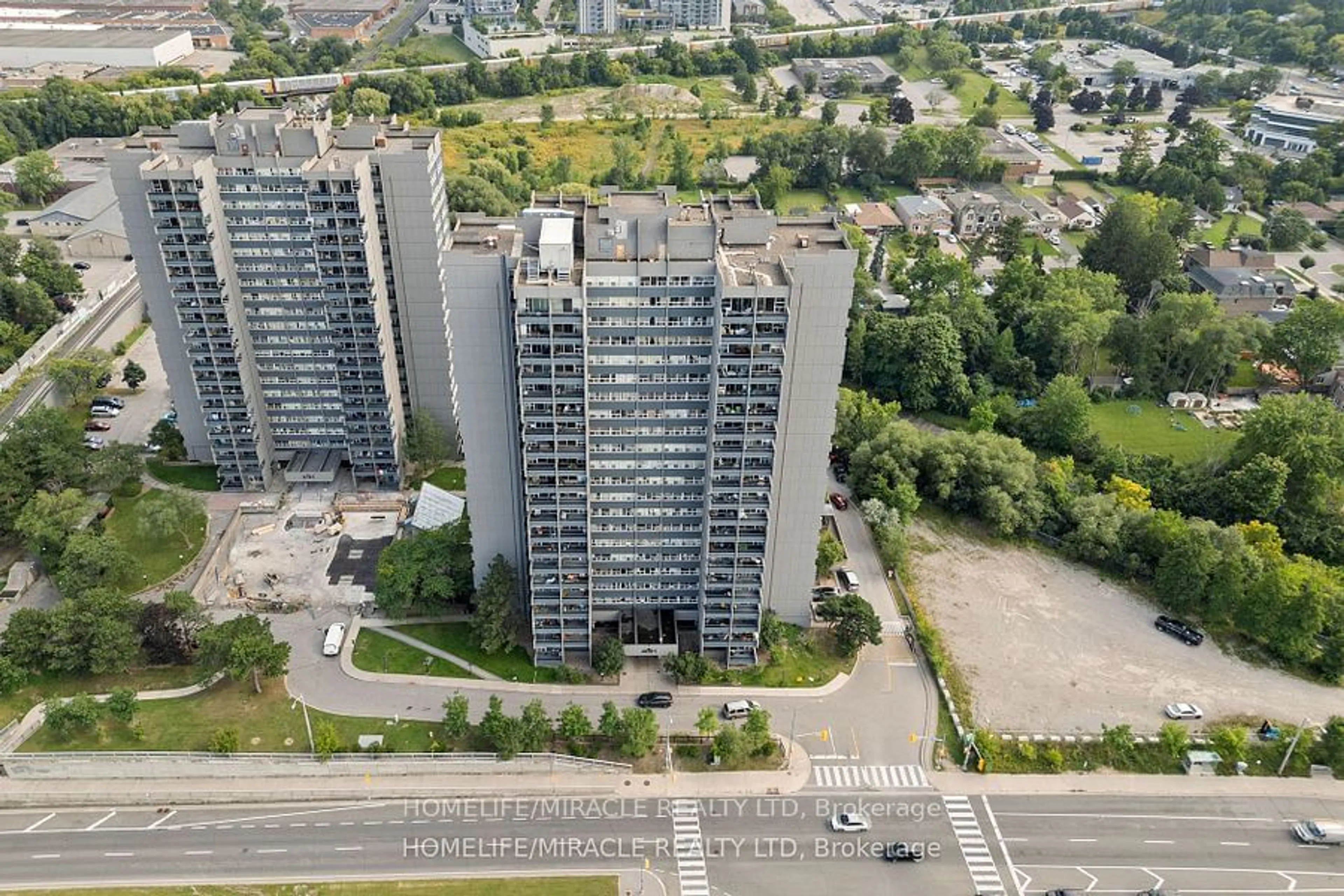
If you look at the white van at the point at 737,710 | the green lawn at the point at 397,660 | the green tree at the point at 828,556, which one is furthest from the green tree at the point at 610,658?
the green tree at the point at 828,556

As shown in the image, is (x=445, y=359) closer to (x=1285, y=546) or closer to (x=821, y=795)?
(x=821, y=795)

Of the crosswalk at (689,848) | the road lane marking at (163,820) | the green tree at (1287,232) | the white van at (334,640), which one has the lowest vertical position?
the road lane marking at (163,820)

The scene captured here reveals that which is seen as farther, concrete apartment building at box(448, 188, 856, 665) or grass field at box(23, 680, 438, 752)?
grass field at box(23, 680, 438, 752)

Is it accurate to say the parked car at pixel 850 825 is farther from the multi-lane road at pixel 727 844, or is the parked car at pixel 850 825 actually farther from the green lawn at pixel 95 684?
the green lawn at pixel 95 684

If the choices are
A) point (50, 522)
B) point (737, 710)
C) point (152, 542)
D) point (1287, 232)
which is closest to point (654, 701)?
point (737, 710)

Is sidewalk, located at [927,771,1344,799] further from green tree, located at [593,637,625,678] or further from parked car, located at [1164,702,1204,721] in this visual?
green tree, located at [593,637,625,678]

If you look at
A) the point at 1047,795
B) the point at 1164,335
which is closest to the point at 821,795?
the point at 1047,795

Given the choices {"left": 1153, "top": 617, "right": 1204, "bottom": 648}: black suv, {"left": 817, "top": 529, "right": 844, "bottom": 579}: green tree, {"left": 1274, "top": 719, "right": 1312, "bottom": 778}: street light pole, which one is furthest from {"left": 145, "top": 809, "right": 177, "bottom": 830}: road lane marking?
{"left": 1274, "top": 719, "right": 1312, "bottom": 778}: street light pole
